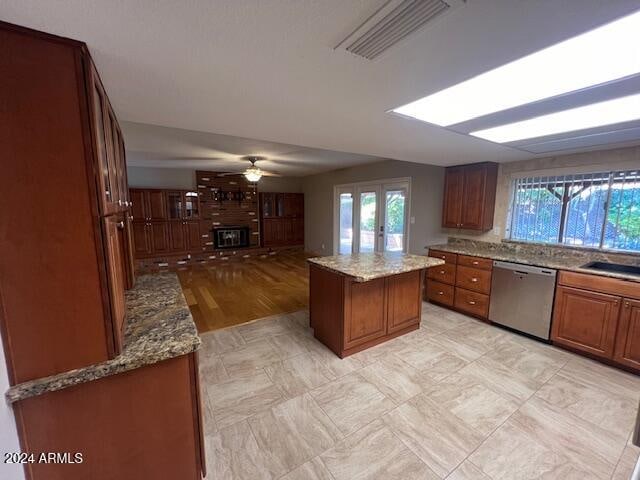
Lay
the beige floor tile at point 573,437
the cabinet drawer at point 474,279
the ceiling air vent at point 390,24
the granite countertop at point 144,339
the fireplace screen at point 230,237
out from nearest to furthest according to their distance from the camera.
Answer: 1. the ceiling air vent at point 390,24
2. the granite countertop at point 144,339
3. the beige floor tile at point 573,437
4. the cabinet drawer at point 474,279
5. the fireplace screen at point 230,237

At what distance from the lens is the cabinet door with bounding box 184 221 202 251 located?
21.7 ft

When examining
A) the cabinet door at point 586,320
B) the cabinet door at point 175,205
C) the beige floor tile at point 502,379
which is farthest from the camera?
the cabinet door at point 175,205

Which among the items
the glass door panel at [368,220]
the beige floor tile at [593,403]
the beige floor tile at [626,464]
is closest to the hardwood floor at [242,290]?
the glass door panel at [368,220]

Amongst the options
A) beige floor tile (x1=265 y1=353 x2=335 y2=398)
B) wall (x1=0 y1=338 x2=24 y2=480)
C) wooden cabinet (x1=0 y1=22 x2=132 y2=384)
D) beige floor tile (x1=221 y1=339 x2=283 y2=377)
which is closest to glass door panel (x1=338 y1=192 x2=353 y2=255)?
beige floor tile (x1=221 y1=339 x2=283 y2=377)

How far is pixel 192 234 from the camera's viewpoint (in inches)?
263

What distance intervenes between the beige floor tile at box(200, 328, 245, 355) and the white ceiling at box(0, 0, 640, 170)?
7.49 ft

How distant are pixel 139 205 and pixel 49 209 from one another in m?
5.93

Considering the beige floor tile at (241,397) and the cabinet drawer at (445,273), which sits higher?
the cabinet drawer at (445,273)

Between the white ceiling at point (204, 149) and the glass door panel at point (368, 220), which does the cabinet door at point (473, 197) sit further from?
the glass door panel at point (368, 220)

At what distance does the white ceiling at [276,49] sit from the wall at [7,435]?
4.03ft

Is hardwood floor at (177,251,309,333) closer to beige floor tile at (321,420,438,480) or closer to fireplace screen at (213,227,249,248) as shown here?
fireplace screen at (213,227,249,248)

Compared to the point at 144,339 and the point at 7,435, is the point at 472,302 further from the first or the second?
the point at 7,435

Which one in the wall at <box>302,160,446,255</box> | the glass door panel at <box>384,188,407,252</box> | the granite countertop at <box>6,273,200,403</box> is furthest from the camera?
the glass door panel at <box>384,188,407,252</box>

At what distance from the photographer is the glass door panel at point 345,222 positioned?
21.4 ft
